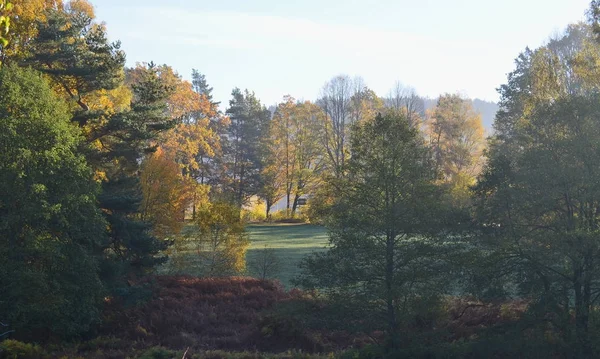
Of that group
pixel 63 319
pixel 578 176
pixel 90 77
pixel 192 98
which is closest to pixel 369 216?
pixel 578 176

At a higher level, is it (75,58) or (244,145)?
(244,145)

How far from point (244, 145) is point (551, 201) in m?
56.6

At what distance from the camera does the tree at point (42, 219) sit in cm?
1733

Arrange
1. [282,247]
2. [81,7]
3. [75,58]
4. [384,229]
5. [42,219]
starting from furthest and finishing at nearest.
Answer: [282,247] → [81,7] → [75,58] → [42,219] → [384,229]

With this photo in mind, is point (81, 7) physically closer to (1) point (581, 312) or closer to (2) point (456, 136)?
(1) point (581, 312)

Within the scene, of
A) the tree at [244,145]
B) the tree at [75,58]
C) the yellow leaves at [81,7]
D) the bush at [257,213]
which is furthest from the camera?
the tree at [244,145]

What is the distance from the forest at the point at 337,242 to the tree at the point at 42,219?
0.20 ft

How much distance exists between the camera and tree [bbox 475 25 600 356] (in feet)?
49.6

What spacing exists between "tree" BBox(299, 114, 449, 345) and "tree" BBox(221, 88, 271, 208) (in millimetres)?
→ 47851

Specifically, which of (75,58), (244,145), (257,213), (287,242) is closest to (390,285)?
(75,58)

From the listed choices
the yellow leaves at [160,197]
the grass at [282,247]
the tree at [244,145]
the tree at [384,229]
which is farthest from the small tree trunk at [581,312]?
the tree at [244,145]

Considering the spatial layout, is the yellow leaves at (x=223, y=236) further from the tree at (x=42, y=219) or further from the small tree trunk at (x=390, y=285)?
the small tree trunk at (x=390, y=285)

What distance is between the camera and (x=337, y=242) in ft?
54.6

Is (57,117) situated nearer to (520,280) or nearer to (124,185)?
(124,185)
